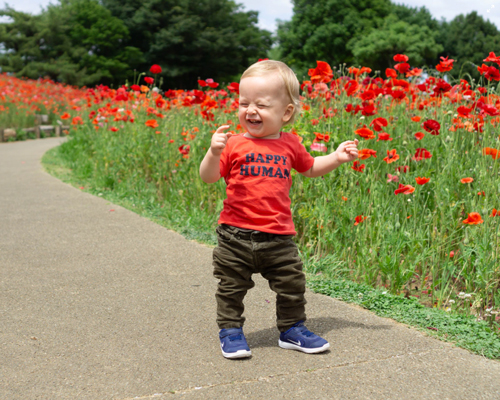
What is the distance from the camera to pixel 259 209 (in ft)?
7.68

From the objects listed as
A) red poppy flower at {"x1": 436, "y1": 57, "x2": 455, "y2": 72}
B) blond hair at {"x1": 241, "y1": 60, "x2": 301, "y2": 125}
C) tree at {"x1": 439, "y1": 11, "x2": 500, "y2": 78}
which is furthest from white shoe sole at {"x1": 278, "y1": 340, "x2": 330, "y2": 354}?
tree at {"x1": 439, "y1": 11, "x2": 500, "y2": 78}

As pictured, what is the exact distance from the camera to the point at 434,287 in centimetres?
307

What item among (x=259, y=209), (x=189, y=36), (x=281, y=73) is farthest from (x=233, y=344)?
(x=189, y=36)

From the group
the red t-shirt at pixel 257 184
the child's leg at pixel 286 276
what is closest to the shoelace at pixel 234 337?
the child's leg at pixel 286 276

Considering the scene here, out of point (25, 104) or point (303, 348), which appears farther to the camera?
point (25, 104)

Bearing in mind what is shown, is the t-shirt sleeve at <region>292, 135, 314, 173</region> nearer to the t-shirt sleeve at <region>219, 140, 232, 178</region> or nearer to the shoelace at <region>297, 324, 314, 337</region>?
the t-shirt sleeve at <region>219, 140, 232, 178</region>

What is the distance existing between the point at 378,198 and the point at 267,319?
48.0 inches

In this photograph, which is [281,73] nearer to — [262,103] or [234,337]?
[262,103]

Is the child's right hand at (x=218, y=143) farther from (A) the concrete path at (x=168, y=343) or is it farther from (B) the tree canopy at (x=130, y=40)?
(B) the tree canopy at (x=130, y=40)

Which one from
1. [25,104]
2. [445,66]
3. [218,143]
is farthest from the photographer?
[25,104]

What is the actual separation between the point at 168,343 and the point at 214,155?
898 millimetres

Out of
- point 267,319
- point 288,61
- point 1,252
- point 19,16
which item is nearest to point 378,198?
point 267,319

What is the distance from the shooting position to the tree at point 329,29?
40219mm

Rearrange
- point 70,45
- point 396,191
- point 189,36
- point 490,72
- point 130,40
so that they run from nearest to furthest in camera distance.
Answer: point 396,191
point 490,72
point 70,45
point 189,36
point 130,40
